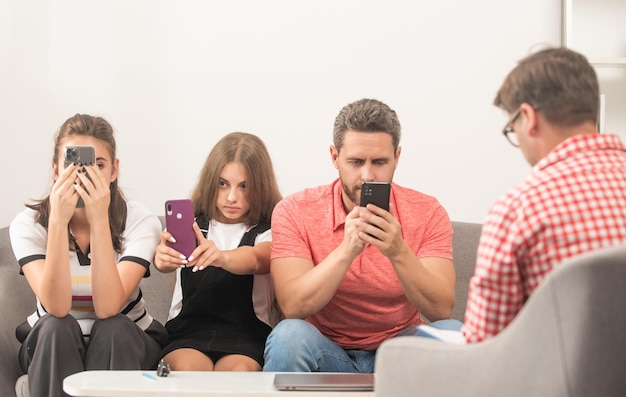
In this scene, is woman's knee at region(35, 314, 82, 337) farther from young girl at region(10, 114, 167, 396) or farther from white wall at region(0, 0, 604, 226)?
Result: white wall at region(0, 0, 604, 226)

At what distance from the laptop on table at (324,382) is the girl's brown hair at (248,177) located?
77 cm

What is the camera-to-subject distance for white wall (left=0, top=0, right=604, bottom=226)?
10.2ft

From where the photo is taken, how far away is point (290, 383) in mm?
1808

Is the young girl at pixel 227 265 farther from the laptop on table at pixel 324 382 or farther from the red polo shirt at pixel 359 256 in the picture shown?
the laptop on table at pixel 324 382

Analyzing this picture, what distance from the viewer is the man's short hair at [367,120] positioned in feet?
7.73

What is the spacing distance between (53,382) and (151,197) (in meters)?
1.12

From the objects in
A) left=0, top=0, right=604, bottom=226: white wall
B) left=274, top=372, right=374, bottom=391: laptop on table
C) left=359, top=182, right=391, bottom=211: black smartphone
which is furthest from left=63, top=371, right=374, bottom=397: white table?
left=0, top=0, right=604, bottom=226: white wall

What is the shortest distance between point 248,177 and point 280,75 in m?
0.71

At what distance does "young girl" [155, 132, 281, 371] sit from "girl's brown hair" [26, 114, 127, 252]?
0.57ft

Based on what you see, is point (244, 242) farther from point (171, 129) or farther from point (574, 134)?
point (574, 134)

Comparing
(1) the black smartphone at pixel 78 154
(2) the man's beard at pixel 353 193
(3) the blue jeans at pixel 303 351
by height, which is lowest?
(3) the blue jeans at pixel 303 351

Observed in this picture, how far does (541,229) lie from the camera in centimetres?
131

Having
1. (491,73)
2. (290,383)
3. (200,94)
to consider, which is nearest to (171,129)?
(200,94)

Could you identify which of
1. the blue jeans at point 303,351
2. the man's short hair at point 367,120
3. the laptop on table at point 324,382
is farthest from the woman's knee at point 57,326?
the man's short hair at point 367,120
